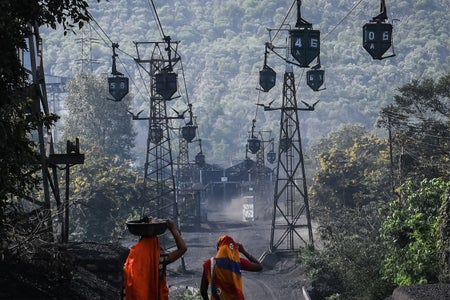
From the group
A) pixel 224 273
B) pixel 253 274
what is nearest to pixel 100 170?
pixel 253 274

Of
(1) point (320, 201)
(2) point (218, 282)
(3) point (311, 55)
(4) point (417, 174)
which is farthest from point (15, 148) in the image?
(1) point (320, 201)

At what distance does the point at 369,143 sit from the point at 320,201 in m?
9.22

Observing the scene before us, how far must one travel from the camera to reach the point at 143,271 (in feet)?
27.7

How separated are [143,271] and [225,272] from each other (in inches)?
70.7

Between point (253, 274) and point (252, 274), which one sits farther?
point (252, 274)

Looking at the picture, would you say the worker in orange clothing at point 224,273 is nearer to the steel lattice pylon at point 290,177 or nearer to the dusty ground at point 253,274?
the dusty ground at point 253,274

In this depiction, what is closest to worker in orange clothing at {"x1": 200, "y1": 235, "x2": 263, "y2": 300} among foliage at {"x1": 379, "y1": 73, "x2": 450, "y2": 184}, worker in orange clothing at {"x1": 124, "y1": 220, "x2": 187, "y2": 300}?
worker in orange clothing at {"x1": 124, "y1": 220, "x2": 187, "y2": 300}

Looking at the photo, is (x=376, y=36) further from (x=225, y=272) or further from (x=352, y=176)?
(x=352, y=176)

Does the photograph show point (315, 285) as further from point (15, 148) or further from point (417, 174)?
point (15, 148)

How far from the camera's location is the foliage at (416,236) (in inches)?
903

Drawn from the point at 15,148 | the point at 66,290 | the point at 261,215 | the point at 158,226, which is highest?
the point at 15,148

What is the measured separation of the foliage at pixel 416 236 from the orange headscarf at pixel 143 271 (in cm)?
1389

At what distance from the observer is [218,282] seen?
10062 millimetres

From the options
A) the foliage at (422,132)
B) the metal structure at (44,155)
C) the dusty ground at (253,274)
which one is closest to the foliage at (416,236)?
the dusty ground at (253,274)
